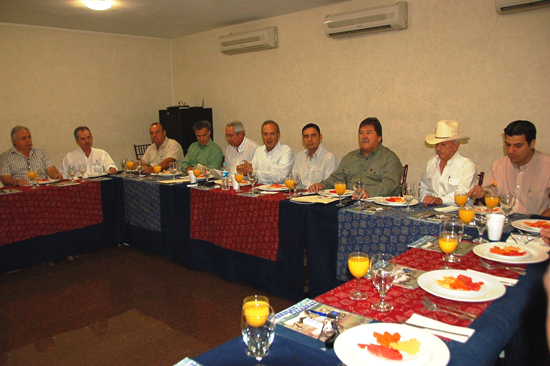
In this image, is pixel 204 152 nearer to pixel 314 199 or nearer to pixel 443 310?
pixel 314 199

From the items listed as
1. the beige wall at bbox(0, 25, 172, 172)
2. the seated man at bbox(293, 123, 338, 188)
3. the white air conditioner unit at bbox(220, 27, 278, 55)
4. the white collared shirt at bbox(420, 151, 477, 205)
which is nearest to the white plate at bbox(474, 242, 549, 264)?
the white collared shirt at bbox(420, 151, 477, 205)

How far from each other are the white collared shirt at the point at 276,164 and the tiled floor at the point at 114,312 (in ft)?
3.84

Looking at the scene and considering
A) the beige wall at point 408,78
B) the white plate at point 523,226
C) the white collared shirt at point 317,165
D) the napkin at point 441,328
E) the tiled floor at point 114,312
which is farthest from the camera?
the white collared shirt at point 317,165

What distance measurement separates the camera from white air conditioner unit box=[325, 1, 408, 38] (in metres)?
4.33

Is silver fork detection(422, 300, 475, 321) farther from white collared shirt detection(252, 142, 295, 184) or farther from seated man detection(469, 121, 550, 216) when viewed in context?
white collared shirt detection(252, 142, 295, 184)

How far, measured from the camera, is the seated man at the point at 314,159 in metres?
3.93

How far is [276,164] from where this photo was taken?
4281 mm

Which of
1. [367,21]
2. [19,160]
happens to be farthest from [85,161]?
[367,21]

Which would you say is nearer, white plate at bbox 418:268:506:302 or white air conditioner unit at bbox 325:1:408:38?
white plate at bbox 418:268:506:302

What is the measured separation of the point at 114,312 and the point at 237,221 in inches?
42.7

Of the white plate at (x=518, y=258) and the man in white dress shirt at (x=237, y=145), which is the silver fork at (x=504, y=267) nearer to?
the white plate at (x=518, y=258)

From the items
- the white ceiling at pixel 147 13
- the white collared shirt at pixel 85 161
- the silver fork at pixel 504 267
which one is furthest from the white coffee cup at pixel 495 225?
the white collared shirt at pixel 85 161

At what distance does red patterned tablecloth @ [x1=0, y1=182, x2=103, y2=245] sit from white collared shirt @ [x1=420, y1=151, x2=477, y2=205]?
3139mm

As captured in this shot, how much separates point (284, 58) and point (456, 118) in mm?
2431
